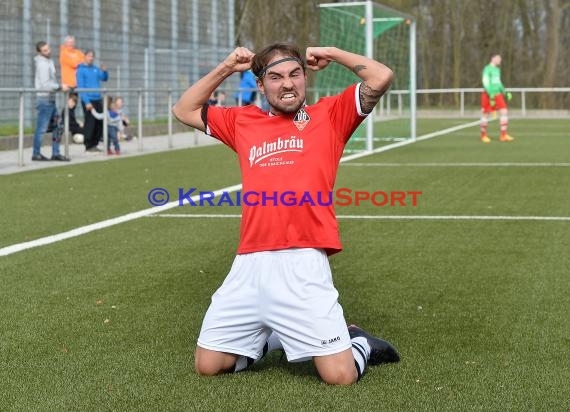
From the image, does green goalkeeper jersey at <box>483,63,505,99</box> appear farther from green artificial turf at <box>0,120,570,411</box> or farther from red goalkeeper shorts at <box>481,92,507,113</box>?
green artificial turf at <box>0,120,570,411</box>

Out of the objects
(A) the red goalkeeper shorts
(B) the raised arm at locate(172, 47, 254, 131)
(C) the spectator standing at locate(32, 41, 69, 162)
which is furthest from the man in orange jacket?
Answer: (B) the raised arm at locate(172, 47, 254, 131)

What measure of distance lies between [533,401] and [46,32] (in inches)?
917

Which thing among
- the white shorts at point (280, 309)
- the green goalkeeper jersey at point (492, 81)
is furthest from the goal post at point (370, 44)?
the white shorts at point (280, 309)

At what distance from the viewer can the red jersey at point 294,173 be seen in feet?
17.6

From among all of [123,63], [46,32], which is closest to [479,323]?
[46,32]

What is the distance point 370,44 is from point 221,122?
15.9 metres

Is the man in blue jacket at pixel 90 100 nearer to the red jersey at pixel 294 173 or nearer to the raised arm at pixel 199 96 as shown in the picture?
the raised arm at pixel 199 96

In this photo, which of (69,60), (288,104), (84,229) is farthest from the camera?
(69,60)

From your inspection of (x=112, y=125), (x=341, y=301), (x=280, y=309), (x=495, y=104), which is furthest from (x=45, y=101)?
(x=280, y=309)

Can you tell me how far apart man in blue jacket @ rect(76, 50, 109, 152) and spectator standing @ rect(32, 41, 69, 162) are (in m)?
2.14

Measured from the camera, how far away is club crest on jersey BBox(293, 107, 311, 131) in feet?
17.9

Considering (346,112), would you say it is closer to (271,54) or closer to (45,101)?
(271,54)

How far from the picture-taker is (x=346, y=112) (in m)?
5.51

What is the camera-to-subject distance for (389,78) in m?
5.44
